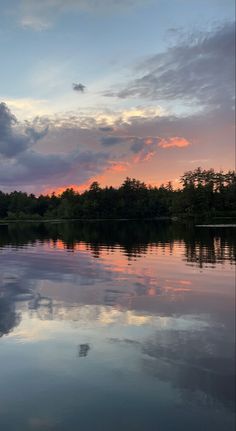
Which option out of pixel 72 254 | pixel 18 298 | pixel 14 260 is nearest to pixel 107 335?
pixel 18 298

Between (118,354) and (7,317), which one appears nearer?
(118,354)

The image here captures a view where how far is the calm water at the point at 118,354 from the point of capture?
10.1 m

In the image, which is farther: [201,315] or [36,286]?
[36,286]

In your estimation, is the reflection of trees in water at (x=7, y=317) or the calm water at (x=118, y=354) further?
the reflection of trees in water at (x=7, y=317)

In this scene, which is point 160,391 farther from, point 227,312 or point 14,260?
point 14,260

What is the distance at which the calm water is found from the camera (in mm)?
10102

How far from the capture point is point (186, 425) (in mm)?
9508

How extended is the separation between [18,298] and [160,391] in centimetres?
1336

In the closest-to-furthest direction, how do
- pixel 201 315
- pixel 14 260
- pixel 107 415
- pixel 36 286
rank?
1. pixel 107 415
2. pixel 201 315
3. pixel 36 286
4. pixel 14 260

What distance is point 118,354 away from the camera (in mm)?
13789

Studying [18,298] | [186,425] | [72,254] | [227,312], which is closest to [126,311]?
[227,312]

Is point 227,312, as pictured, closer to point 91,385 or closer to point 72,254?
point 91,385

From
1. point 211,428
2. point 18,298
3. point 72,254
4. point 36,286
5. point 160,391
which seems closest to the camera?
point 211,428

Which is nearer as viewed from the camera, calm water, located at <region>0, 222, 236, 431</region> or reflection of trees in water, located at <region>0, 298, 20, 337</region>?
calm water, located at <region>0, 222, 236, 431</region>
